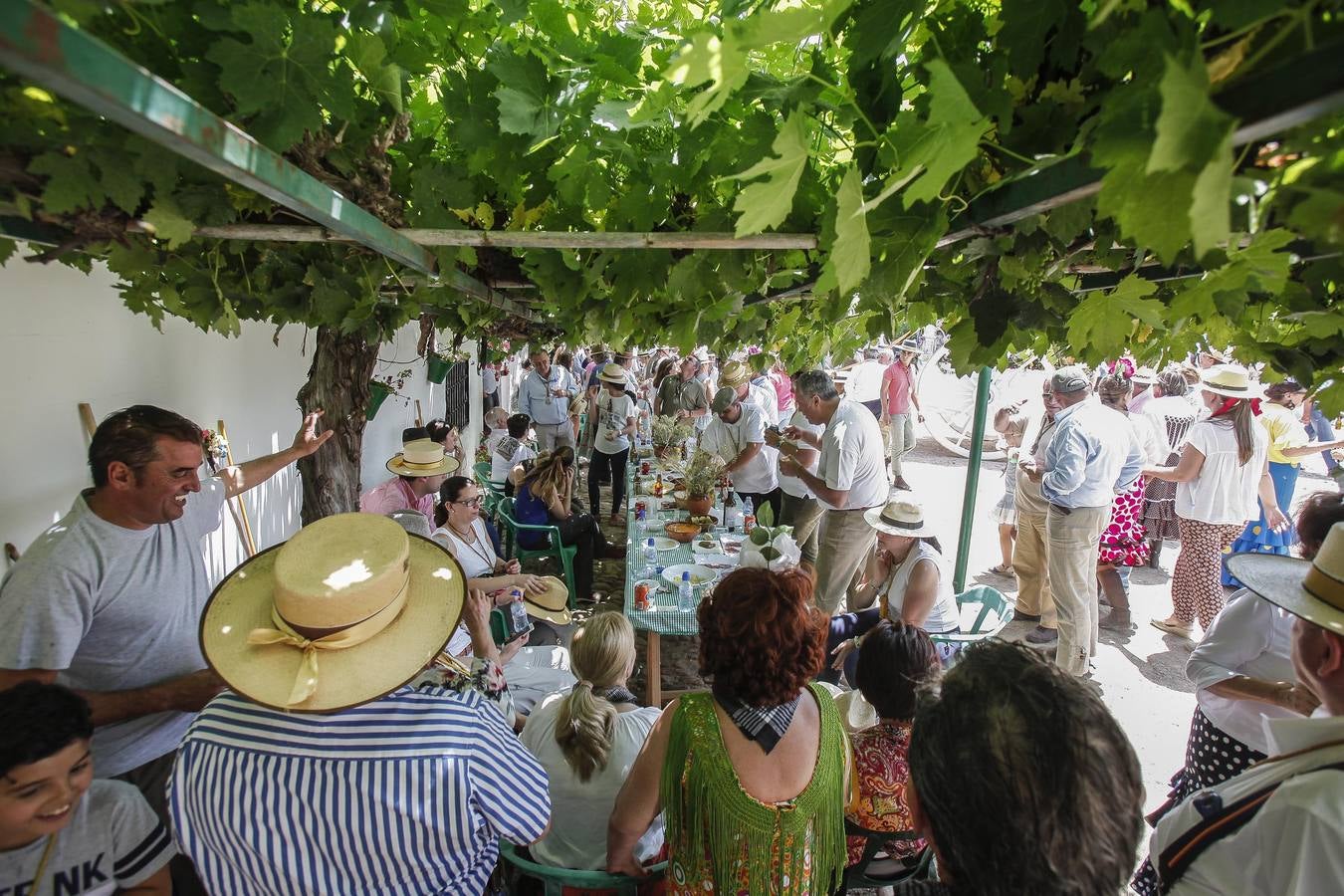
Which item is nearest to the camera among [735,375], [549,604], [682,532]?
[549,604]

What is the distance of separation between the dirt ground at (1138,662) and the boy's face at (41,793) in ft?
8.94

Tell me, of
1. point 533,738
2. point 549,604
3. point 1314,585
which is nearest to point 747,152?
point 1314,585

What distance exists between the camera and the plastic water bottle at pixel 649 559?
443cm

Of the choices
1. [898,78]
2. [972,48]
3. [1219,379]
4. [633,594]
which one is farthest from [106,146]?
[1219,379]

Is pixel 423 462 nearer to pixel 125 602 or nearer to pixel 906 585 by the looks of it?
pixel 125 602

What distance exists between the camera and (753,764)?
1.74 metres

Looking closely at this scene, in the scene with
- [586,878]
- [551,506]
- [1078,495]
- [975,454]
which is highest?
[975,454]

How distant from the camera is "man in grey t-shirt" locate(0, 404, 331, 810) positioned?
1.82 metres

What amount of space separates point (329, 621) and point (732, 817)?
1150 mm

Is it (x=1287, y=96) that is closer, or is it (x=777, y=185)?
(x=1287, y=96)

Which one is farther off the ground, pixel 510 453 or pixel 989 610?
pixel 510 453

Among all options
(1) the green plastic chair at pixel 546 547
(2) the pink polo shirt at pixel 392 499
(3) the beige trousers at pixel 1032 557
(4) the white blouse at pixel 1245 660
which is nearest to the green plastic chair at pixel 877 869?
(4) the white blouse at pixel 1245 660

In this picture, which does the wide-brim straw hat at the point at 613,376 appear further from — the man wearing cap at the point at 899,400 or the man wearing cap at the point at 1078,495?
the man wearing cap at the point at 1078,495

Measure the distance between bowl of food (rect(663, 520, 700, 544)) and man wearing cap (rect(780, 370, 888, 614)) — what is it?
3.08 ft
